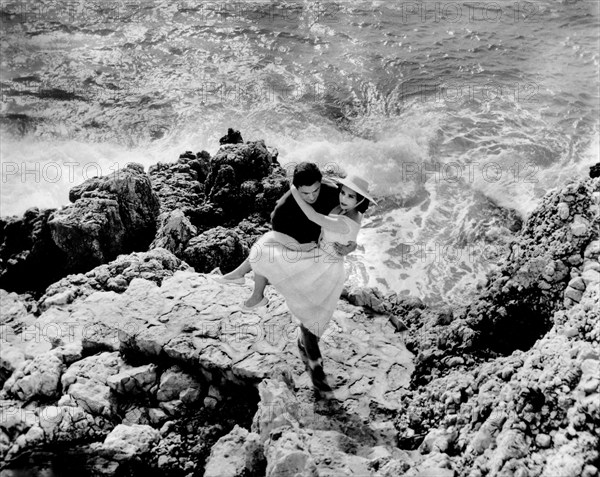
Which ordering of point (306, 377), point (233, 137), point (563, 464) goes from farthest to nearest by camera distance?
1. point (233, 137)
2. point (306, 377)
3. point (563, 464)

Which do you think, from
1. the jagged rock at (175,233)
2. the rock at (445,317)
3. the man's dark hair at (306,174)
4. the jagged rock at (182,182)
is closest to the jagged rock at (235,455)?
the man's dark hair at (306,174)

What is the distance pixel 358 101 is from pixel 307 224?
32.4 ft

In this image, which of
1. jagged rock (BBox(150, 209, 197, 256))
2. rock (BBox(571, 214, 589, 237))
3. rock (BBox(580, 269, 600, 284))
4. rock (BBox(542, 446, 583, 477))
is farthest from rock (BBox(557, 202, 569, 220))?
jagged rock (BBox(150, 209, 197, 256))

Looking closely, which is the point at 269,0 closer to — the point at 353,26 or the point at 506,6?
the point at 353,26

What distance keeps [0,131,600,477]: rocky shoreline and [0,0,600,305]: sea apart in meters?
3.60

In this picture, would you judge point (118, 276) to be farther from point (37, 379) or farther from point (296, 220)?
point (296, 220)

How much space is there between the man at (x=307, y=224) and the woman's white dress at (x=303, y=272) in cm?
8

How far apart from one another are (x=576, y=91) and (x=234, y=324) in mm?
12231

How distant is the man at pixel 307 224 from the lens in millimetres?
4660

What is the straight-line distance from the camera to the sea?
10.9 metres

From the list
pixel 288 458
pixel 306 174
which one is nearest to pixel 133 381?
pixel 288 458

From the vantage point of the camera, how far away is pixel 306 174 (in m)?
4.59

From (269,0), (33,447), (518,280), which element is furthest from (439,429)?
(269,0)

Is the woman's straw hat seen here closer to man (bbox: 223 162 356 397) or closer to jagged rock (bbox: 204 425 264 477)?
man (bbox: 223 162 356 397)
